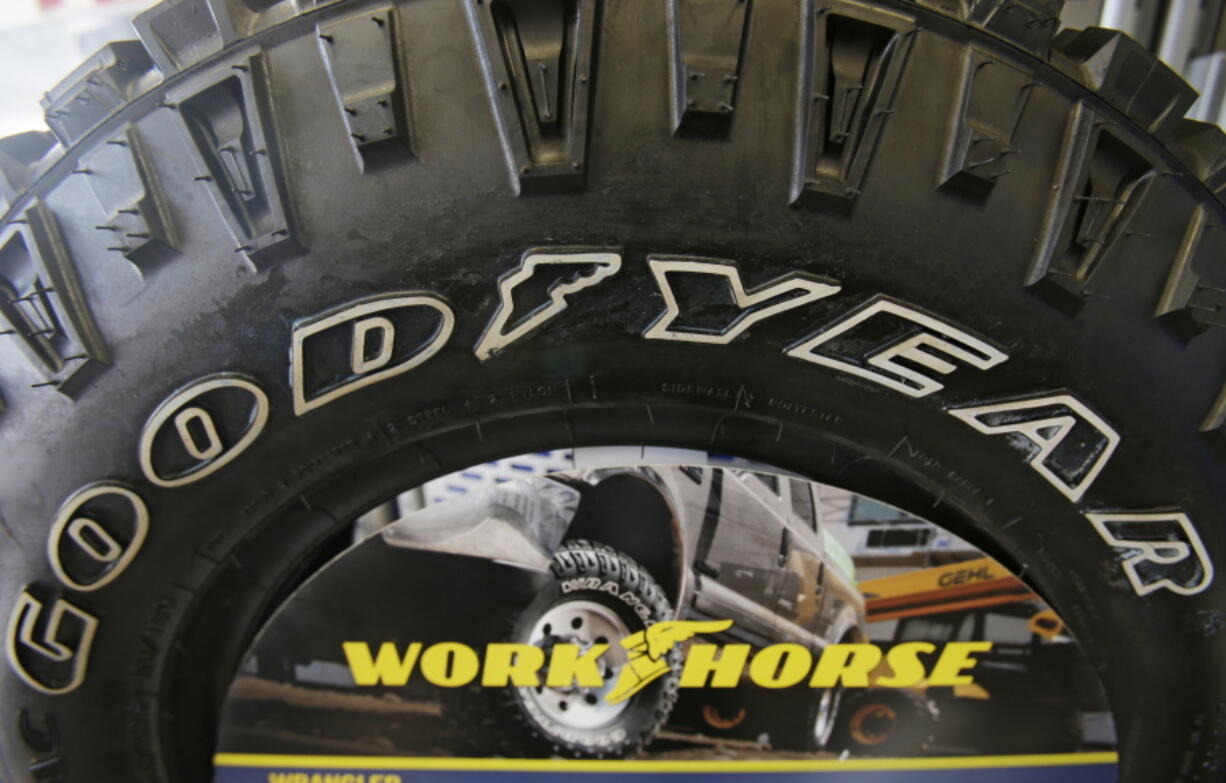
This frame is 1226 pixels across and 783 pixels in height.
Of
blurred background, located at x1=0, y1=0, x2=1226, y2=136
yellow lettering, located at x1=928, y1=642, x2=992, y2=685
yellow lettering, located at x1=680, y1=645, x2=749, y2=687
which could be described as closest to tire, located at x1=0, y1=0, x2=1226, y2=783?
yellow lettering, located at x1=928, y1=642, x2=992, y2=685

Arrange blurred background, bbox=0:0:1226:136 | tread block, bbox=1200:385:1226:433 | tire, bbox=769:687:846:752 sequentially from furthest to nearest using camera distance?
1. blurred background, bbox=0:0:1226:136
2. tire, bbox=769:687:846:752
3. tread block, bbox=1200:385:1226:433

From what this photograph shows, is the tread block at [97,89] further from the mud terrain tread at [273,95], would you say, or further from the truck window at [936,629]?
the truck window at [936,629]

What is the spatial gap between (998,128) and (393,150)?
19.5 inches

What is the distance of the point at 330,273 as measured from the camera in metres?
0.68

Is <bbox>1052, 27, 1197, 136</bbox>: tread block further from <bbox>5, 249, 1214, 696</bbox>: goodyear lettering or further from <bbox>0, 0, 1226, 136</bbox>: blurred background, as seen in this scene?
<bbox>0, 0, 1226, 136</bbox>: blurred background

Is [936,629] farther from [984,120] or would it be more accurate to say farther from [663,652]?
[984,120]

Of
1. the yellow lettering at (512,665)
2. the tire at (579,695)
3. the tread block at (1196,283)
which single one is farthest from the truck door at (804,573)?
the tread block at (1196,283)

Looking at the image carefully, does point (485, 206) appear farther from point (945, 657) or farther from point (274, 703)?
point (945, 657)

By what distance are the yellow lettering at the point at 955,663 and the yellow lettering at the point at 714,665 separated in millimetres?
207

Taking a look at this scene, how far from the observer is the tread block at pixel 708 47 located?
2.09ft

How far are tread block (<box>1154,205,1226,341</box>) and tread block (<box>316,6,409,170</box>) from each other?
2.20 feet

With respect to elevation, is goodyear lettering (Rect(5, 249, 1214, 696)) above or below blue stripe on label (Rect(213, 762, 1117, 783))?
above

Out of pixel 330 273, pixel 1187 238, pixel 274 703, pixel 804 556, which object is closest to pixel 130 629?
pixel 274 703

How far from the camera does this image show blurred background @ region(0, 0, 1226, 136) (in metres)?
1.03
